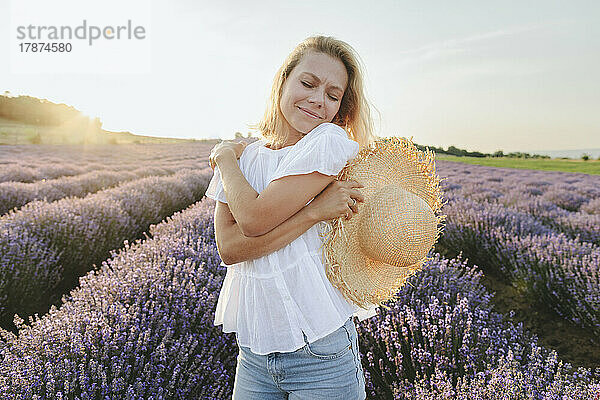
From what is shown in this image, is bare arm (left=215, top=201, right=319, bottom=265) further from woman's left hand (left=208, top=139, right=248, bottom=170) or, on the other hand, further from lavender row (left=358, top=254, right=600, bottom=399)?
lavender row (left=358, top=254, right=600, bottom=399)

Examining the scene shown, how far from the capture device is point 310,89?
119cm

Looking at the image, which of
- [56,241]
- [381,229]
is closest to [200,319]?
[381,229]

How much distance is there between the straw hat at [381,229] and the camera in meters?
1.13

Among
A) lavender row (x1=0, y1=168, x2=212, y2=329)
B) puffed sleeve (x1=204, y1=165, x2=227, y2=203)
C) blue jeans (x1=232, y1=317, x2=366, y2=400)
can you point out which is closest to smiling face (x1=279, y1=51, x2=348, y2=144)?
puffed sleeve (x1=204, y1=165, x2=227, y2=203)

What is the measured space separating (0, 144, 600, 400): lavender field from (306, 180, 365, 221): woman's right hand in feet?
3.21

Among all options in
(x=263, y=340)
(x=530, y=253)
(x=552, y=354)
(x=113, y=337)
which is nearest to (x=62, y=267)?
(x=113, y=337)

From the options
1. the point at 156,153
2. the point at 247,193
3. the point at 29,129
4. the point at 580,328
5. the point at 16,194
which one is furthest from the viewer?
the point at 156,153

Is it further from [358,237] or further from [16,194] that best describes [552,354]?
[16,194]

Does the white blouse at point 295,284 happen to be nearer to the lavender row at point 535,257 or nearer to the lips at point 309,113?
the lips at point 309,113

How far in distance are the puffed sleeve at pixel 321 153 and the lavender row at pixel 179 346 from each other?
107cm

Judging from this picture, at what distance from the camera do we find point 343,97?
132 cm

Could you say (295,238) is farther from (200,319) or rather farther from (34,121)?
(34,121)

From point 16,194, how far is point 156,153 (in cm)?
1366

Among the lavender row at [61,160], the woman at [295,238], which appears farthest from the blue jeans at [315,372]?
the lavender row at [61,160]
